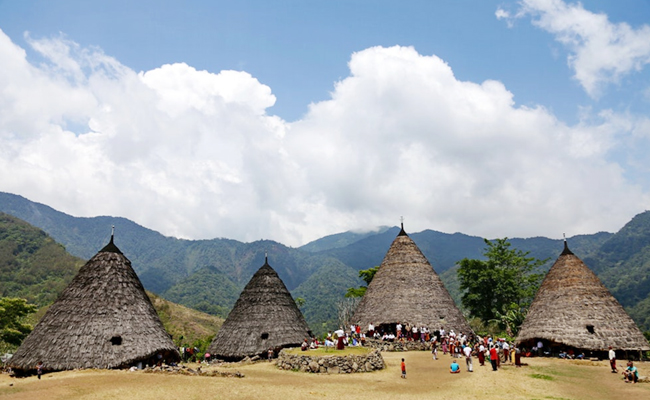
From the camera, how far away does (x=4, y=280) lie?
79188mm

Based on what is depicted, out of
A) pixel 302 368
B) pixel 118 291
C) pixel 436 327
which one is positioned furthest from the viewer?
pixel 436 327

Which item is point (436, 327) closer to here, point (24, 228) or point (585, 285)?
point (585, 285)

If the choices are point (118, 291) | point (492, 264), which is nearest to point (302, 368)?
point (118, 291)

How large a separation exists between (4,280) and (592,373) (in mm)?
93286

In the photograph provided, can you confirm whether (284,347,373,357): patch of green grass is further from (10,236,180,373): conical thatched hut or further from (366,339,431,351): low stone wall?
(10,236,180,373): conical thatched hut

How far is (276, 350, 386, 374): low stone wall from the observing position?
62.5 ft

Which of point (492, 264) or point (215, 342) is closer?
point (215, 342)

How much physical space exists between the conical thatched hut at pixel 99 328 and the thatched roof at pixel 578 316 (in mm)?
21303

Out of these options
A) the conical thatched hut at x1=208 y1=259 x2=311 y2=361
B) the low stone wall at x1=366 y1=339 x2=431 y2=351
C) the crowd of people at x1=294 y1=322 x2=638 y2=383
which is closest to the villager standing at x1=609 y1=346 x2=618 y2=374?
the crowd of people at x1=294 y1=322 x2=638 y2=383

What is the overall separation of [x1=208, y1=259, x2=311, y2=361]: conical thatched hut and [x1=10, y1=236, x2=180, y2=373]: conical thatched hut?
3818mm

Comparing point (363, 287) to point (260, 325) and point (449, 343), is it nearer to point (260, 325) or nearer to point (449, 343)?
point (449, 343)

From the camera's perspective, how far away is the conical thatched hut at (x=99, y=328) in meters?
18.6

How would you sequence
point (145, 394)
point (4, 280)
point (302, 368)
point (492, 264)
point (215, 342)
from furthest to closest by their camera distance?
point (4, 280) < point (492, 264) < point (215, 342) < point (302, 368) < point (145, 394)

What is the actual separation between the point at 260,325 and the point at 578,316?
1877 cm
